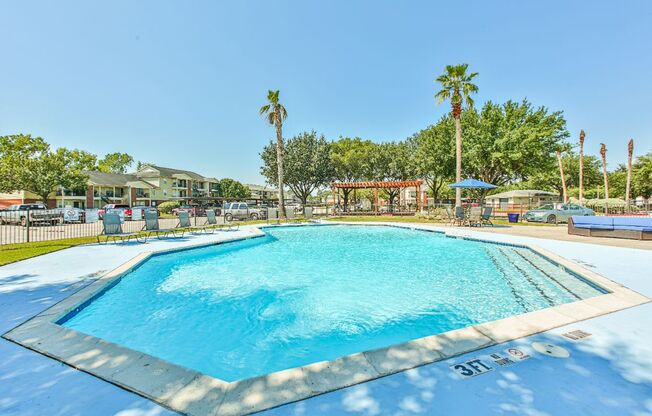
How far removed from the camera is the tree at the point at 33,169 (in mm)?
33469

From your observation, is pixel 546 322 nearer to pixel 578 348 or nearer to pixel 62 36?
pixel 578 348

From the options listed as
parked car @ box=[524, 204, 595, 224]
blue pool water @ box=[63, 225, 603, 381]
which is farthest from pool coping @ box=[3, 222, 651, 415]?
parked car @ box=[524, 204, 595, 224]

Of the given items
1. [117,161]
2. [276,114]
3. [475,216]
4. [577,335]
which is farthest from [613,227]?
[117,161]

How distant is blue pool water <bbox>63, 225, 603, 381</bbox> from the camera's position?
12.9 ft

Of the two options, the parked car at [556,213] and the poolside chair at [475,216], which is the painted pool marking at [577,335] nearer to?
the poolside chair at [475,216]

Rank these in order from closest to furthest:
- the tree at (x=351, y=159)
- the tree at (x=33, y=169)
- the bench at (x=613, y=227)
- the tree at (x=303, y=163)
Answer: the bench at (x=613, y=227) → the tree at (x=33, y=169) → the tree at (x=303, y=163) → the tree at (x=351, y=159)

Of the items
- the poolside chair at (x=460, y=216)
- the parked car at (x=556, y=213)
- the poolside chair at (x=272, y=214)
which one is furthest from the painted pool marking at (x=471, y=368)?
the parked car at (x=556, y=213)

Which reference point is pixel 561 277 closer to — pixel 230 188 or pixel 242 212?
pixel 242 212

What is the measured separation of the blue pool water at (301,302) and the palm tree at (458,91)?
39.5ft

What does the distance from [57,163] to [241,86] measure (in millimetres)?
30662

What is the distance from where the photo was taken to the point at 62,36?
12836 mm

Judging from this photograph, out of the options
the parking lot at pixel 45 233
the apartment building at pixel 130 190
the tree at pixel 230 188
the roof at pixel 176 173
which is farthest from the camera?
the tree at pixel 230 188

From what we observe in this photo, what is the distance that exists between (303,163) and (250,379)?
33153 millimetres

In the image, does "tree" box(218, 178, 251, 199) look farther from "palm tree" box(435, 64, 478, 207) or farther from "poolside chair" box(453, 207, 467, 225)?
"poolside chair" box(453, 207, 467, 225)
